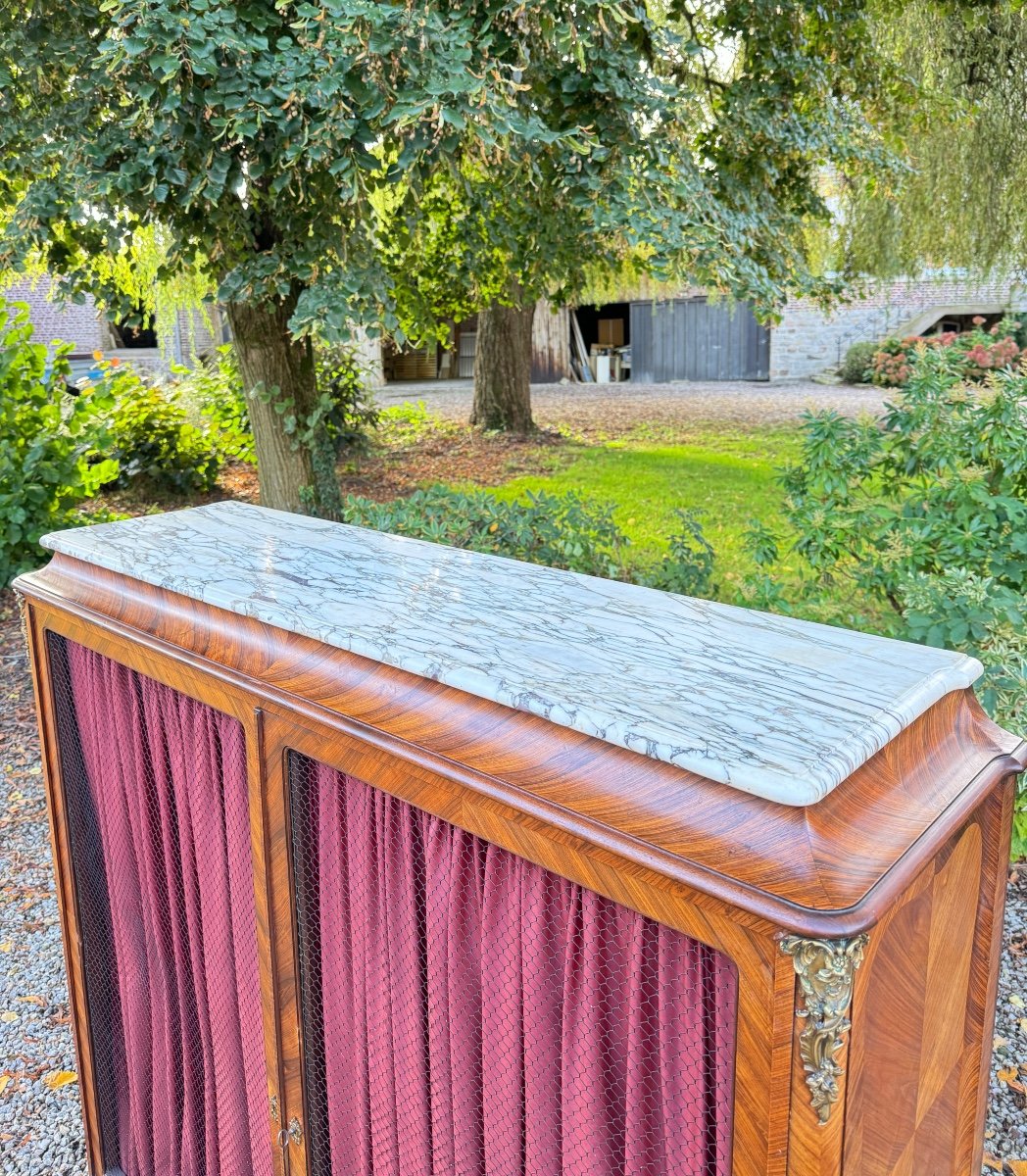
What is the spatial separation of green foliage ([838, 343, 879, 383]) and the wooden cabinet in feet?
52.8

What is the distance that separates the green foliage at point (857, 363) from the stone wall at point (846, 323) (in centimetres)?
100

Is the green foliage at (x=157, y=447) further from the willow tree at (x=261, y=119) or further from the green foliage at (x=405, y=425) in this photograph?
the willow tree at (x=261, y=119)

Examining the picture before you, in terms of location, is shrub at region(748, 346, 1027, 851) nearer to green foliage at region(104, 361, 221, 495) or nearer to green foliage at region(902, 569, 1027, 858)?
green foliage at region(902, 569, 1027, 858)

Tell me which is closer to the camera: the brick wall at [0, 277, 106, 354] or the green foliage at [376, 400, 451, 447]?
the green foliage at [376, 400, 451, 447]

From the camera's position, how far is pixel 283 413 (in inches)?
212

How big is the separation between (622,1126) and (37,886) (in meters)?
2.94

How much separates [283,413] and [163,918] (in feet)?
13.3

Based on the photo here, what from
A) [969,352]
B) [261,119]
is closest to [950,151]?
[969,352]

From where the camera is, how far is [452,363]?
21281 millimetres

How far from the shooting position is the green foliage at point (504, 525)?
365 cm

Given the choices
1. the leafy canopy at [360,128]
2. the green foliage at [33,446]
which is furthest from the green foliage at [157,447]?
the leafy canopy at [360,128]

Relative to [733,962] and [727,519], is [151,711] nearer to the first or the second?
[733,962]

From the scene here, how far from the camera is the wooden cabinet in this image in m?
0.88

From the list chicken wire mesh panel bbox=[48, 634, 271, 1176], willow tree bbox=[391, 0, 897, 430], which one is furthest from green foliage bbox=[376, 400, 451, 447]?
chicken wire mesh panel bbox=[48, 634, 271, 1176]
